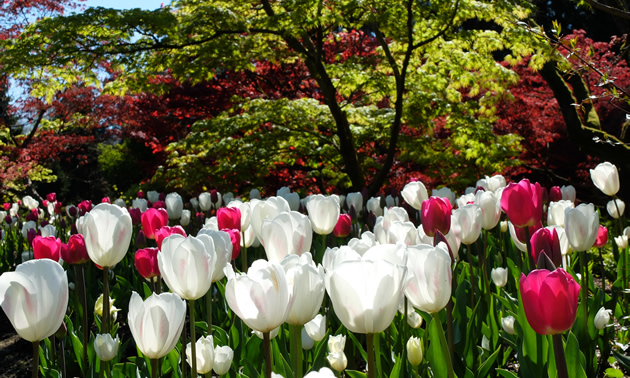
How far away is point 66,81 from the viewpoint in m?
6.99

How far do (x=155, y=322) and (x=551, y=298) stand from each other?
2.80 feet

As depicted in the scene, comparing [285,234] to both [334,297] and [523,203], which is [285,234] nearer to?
[334,297]

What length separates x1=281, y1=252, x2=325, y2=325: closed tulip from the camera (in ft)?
Result: 3.81

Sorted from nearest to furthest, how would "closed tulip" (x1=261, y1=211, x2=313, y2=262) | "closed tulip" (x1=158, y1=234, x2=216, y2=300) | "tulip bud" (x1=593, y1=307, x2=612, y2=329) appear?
"closed tulip" (x1=158, y1=234, x2=216, y2=300), "closed tulip" (x1=261, y1=211, x2=313, y2=262), "tulip bud" (x1=593, y1=307, x2=612, y2=329)

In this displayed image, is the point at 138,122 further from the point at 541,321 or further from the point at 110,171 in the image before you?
the point at 541,321

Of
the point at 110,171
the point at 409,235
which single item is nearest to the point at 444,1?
the point at 409,235

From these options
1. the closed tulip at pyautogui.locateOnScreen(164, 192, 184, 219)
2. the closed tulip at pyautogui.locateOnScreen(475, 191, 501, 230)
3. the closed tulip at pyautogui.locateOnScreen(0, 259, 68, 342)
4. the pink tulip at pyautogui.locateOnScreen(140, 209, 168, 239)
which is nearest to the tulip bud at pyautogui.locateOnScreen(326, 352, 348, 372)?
the closed tulip at pyautogui.locateOnScreen(0, 259, 68, 342)

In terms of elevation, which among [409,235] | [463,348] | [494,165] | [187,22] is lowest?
[494,165]

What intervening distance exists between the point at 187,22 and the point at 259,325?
5750mm

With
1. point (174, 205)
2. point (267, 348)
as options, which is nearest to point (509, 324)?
point (267, 348)

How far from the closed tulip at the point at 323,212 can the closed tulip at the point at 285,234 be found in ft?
2.01

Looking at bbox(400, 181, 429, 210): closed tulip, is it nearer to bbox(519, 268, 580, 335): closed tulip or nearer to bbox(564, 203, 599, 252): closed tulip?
bbox(564, 203, 599, 252): closed tulip

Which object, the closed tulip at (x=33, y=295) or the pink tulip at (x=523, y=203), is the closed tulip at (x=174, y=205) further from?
the closed tulip at (x=33, y=295)

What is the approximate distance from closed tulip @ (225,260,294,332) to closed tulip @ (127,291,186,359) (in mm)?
174
